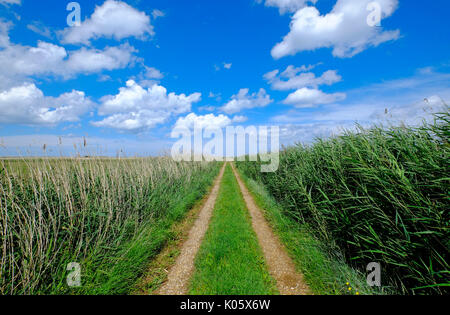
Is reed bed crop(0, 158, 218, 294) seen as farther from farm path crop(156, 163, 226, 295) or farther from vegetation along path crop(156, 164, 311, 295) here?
vegetation along path crop(156, 164, 311, 295)

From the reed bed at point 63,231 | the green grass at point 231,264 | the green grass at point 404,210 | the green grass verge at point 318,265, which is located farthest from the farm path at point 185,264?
the green grass at point 404,210

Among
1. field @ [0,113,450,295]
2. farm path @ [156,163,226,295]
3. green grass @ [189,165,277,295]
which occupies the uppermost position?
field @ [0,113,450,295]

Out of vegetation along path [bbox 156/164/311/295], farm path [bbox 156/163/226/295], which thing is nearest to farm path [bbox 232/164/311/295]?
vegetation along path [bbox 156/164/311/295]

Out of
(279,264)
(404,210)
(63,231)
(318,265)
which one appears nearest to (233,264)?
(279,264)

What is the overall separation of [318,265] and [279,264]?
843mm

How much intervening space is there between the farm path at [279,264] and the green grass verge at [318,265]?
153mm

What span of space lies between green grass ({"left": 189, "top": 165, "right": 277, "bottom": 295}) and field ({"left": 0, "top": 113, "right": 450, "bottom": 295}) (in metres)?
0.03

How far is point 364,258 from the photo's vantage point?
3615mm

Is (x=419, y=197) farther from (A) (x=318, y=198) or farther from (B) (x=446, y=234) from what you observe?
(A) (x=318, y=198)

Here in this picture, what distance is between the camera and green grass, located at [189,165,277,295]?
3.37 meters

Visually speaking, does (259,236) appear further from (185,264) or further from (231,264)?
(185,264)

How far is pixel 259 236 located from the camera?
579 cm
